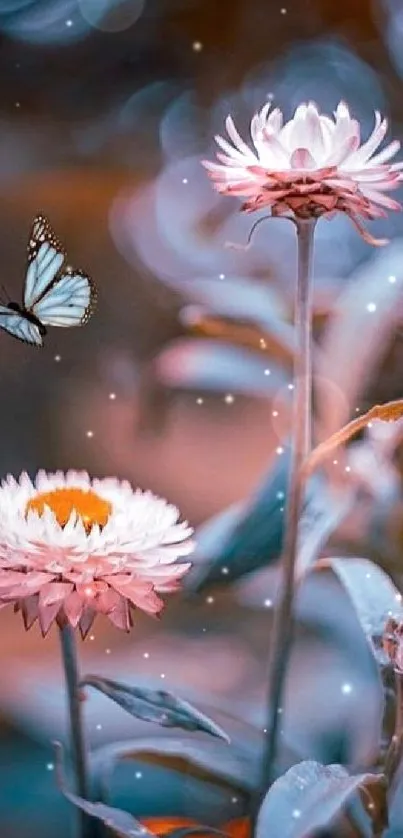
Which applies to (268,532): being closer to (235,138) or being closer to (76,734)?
(76,734)

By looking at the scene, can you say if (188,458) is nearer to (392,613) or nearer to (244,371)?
(244,371)

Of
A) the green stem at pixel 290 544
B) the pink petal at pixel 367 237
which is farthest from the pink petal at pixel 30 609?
the pink petal at pixel 367 237

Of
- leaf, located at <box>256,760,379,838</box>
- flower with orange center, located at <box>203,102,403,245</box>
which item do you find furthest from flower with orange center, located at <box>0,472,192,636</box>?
flower with orange center, located at <box>203,102,403,245</box>

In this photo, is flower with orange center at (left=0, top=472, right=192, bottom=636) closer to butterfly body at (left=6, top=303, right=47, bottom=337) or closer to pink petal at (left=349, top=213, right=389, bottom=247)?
butterfly body at (left=6, top=303, right=47, bottom=337)

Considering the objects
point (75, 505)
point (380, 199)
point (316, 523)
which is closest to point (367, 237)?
point (380, 199)

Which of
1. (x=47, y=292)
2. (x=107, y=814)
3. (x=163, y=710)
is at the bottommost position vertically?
(x=107, y=814)
